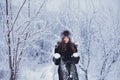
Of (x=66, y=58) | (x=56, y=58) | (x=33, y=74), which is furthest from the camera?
(x=33, y=74)

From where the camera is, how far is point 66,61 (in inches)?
194

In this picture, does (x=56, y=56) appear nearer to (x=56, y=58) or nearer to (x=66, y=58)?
(x=56, y=58)

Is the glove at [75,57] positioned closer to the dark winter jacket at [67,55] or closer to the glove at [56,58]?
the dark winter jacket at [67,55]

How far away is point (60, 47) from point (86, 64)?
7036 mm

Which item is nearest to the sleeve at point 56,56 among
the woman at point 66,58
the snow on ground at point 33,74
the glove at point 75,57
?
the woman at point 66,58

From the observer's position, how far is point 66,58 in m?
4.96

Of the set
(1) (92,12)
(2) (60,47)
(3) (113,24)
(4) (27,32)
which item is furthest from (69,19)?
(2) (60,47)

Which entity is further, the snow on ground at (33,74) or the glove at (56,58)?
the snow on ground at (33,74)

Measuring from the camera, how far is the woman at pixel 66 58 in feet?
15.8

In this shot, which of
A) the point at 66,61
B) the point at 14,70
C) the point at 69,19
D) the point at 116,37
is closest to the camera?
the point at 66,61

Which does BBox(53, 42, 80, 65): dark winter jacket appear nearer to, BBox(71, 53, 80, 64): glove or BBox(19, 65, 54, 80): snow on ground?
BBox(71, 53, 80, 64): glove

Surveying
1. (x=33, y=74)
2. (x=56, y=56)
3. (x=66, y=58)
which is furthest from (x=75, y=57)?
(x=33, y=74)

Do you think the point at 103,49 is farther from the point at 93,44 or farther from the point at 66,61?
the point at 66,61

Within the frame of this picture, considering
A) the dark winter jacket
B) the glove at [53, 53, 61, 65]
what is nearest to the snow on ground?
the dark winter jacket
